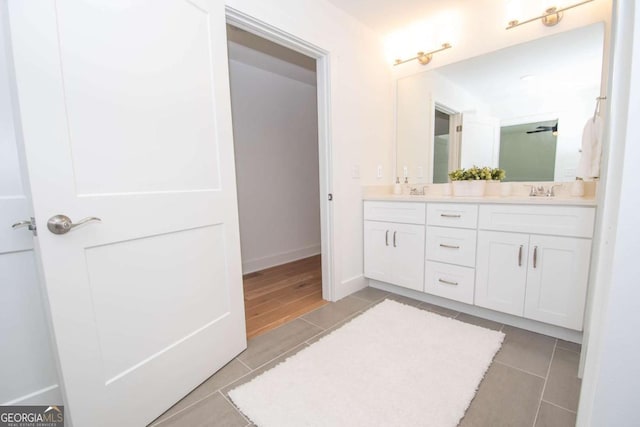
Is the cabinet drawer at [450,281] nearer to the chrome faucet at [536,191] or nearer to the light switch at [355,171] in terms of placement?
→ the chrome faucet at [536,191]

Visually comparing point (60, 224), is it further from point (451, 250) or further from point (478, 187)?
point (478, 187)

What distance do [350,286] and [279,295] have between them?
665 millimetres

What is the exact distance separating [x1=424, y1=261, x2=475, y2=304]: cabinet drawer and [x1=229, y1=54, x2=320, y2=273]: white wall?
1958 millimetres

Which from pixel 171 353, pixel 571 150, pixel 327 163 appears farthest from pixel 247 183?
pixel 571 150

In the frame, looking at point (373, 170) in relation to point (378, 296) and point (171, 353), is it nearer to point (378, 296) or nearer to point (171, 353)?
point (378, 296)

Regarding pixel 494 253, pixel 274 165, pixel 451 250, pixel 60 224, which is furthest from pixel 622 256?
pixel 274 165

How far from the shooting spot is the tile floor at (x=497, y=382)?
3.78 feet

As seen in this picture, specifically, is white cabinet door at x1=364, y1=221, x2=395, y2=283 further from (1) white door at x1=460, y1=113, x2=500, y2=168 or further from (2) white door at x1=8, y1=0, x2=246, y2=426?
(2) white door at x1=8, y1=0, x2=246, y2=426

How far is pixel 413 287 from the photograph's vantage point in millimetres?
2219

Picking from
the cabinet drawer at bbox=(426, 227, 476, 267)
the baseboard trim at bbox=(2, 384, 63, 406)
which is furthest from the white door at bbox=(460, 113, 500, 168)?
the baseboard trim at bbox=(2, 384, 63, 406)

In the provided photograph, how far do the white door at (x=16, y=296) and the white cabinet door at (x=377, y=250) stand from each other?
2.11 meters

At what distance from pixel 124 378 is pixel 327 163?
1747 mm

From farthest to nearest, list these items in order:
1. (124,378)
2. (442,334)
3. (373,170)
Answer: (373,170) → (442,334) → (124,378)

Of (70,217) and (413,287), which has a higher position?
(70,217)
